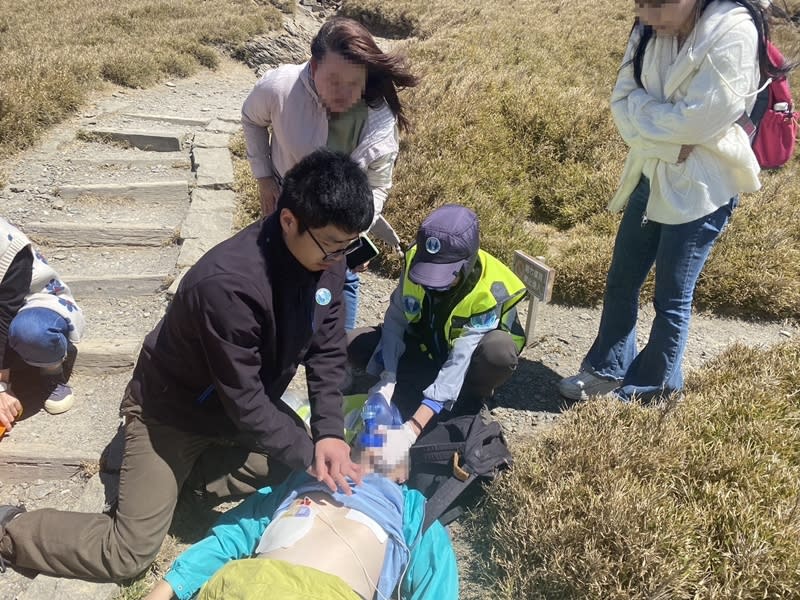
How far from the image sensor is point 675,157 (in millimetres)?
2709

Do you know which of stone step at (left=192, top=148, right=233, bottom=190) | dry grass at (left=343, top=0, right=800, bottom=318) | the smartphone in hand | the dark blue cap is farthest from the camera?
stone step at (left=192, top=148, right=233, bottom=190)

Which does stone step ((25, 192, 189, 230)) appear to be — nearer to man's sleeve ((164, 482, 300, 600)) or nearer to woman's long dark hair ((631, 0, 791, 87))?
man's sleeve ((164, 482, 300, 600))

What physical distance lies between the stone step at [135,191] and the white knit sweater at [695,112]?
345 cm

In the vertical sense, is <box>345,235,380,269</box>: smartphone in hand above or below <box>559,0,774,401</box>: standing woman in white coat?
below

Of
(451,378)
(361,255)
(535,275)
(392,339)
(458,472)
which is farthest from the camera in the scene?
(535,275)

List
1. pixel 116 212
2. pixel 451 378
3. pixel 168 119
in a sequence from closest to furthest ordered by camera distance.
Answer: pixel 451 378 < pixel 116 212 < pixel 168 119

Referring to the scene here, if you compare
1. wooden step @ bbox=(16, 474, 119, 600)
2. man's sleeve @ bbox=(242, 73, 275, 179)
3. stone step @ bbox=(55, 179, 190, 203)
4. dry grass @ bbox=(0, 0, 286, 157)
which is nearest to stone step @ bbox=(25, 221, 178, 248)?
stone step @ bbox=(55, 179, 190, 203)

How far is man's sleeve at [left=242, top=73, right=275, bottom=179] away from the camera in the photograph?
2901 mm

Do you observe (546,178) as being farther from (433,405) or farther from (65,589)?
(65,589)

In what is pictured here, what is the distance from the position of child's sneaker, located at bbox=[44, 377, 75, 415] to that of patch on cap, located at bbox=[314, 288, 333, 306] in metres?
1.63

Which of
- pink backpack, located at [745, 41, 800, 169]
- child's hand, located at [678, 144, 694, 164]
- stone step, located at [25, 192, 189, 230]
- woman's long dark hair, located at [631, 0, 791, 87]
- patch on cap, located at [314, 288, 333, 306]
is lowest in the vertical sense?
stone step, located at [25, 192, 189, 230]

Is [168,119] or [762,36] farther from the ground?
[762,36]

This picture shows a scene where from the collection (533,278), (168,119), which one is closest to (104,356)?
(533,278)

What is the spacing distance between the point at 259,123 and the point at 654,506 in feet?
7.79
